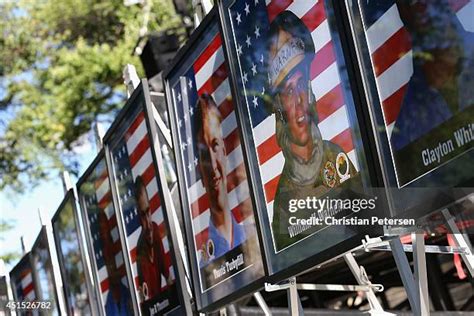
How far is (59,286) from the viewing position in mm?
10539

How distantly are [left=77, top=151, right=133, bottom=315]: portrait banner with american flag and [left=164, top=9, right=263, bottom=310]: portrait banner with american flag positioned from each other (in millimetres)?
1521

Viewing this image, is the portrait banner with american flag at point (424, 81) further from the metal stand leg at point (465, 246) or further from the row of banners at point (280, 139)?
the metal stand leg at point (465, 246)

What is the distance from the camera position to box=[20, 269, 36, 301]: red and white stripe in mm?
11195

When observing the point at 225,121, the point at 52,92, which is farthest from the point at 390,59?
the point at 52,92

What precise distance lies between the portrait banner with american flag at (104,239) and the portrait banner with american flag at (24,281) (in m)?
1.70

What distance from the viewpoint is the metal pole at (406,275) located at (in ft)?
17.3

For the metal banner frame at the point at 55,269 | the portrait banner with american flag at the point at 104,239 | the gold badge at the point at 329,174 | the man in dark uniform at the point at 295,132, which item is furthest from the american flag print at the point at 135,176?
the gold badge at the point at 329,174

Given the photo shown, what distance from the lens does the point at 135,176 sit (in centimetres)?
819

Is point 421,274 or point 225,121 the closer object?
point 421,274

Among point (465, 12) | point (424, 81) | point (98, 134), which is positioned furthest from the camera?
point (98, 134)

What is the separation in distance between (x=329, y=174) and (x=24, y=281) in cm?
646

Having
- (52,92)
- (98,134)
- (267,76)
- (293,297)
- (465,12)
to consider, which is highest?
(52,92)

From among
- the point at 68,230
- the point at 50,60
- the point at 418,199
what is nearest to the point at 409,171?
the point at 418,199

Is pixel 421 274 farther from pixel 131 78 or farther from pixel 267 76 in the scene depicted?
pixel 131 78
